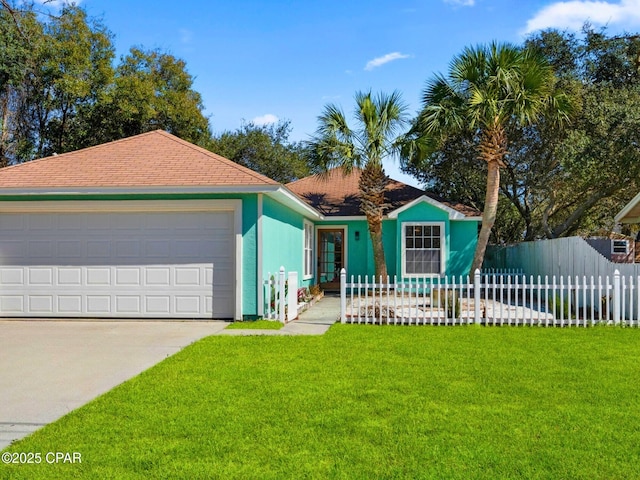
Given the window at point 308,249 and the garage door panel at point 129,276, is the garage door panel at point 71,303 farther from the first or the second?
the window at point 308,249

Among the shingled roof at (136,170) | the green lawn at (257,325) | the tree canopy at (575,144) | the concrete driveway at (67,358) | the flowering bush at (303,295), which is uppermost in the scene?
the tree canopy at (575,144)

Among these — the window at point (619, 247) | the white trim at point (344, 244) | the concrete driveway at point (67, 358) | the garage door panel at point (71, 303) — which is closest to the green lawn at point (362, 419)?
the concrete driveway at point (67, 358)

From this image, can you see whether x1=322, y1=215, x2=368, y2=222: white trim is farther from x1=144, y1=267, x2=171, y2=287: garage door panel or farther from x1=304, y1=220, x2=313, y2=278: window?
x1=144, y1=267, x2=171, y2=287: garage door panel

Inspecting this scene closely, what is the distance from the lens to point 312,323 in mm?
11383

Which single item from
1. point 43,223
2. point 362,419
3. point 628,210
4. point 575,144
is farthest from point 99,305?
point 575,144

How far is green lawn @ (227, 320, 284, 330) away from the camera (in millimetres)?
10539

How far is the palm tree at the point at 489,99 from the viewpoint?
1430cm

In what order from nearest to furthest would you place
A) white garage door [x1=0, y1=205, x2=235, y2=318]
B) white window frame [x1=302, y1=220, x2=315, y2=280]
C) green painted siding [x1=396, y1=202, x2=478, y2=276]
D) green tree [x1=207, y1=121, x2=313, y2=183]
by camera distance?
white garage door [x1=0, y1=205, x2=235, y2=318] → white window frame [x1=302, y1=220, x2=315, y2=280] → green painted siding [x1=396, y1=202, x2=478, y2=276] → green tree [x1=207, y1=121, x2=313, y2=183]

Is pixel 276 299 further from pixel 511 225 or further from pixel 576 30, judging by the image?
pixel 511 225

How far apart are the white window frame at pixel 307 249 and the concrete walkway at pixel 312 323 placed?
6.41ft

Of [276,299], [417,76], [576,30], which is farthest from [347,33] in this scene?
[576,30]

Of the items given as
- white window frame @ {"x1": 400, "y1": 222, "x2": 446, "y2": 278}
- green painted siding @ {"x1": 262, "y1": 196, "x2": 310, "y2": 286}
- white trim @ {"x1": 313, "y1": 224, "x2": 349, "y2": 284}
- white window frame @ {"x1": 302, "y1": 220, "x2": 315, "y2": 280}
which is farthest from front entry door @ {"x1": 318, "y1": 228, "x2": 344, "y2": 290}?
green painted siding @ {"x1": 262, "y1": 196, "x2": 310, "y2": 286}

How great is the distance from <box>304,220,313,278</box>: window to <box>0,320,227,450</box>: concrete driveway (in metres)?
6.45

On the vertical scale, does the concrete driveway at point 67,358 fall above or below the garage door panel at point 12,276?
below
